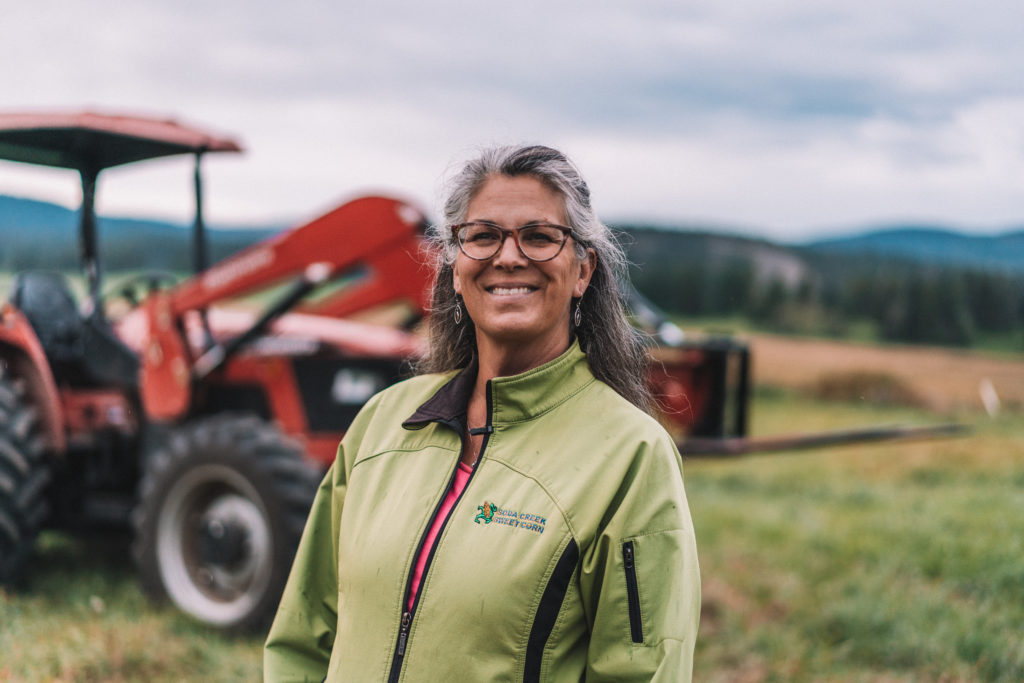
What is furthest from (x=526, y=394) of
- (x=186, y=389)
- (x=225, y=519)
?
(x=186, y=389)

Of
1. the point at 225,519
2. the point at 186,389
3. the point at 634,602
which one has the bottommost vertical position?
the point at 225,519

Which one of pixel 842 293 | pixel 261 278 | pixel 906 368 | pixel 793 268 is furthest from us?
pixel 793 268

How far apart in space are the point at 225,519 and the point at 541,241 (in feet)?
10.1

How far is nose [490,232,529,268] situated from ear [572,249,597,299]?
0.50ft

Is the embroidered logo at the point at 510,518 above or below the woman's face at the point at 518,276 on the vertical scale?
below

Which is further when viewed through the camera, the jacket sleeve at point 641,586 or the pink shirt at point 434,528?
the pink shirt at point 434,528

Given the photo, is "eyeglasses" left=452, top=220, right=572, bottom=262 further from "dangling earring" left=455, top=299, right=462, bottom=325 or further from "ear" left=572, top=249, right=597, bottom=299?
"dangling earring" left=455, top=299, right=462, bottom=325

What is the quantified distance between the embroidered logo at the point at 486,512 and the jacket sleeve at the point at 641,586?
0.18m

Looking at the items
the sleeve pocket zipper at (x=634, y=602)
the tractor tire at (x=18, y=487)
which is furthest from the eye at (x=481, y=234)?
the tractor tire at (x=18, y=487)

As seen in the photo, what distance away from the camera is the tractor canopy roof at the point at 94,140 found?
14.5 ft

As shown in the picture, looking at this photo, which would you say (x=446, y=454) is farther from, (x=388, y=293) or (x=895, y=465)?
(x=895, y=465)

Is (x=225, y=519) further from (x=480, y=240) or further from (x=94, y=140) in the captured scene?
(x=480, y=240)

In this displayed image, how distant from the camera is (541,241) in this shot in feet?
5.85

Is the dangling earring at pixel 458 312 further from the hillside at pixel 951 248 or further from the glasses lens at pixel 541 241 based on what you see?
the hillside at pixel 951 248
